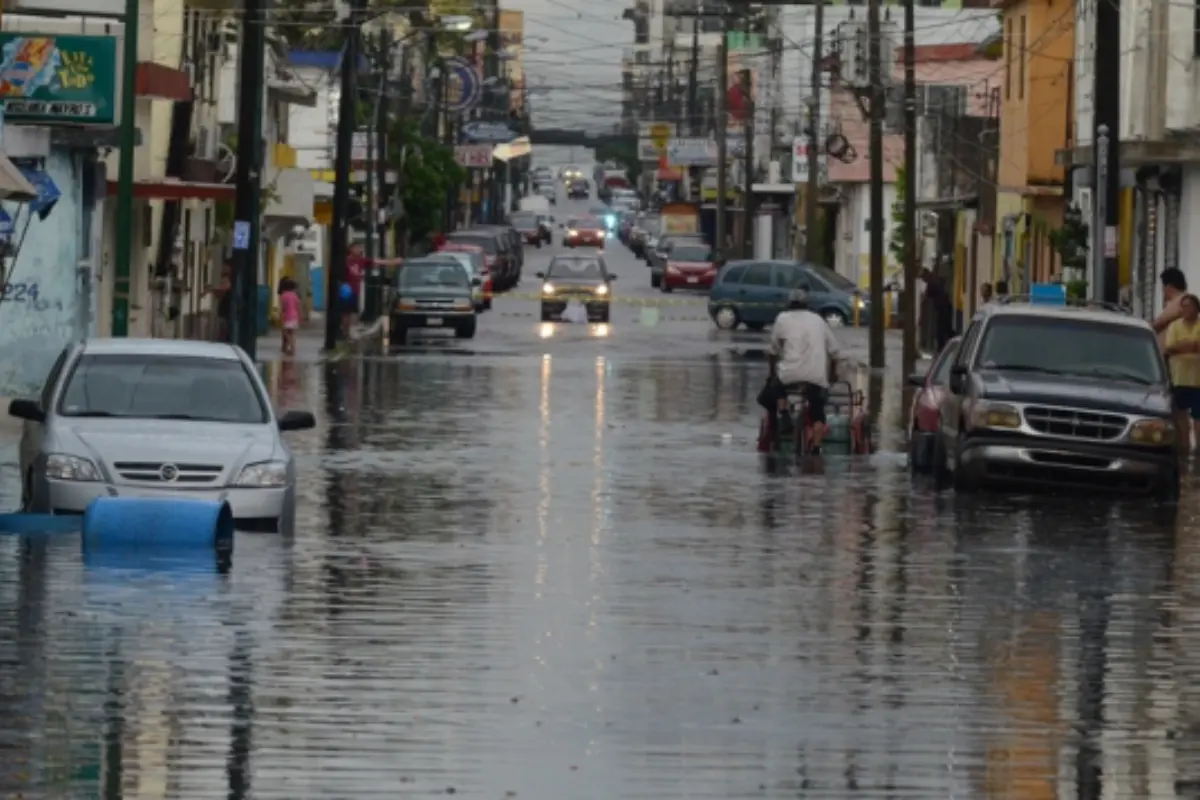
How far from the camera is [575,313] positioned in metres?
74.9

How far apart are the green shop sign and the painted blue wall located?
5.05 feet

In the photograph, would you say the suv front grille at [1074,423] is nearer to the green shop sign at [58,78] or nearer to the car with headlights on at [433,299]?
the green shop sign at [58,78]

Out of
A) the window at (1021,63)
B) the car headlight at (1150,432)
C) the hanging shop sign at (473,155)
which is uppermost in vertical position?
the window at (1021,63)

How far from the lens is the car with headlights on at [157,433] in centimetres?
1955

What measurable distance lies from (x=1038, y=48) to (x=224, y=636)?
159 ft

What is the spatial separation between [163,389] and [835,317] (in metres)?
55.6

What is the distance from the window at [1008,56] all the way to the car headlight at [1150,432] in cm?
4006

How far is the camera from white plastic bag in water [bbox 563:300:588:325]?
74.1m

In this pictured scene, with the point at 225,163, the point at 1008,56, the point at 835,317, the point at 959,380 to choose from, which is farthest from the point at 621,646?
the point at 835,317

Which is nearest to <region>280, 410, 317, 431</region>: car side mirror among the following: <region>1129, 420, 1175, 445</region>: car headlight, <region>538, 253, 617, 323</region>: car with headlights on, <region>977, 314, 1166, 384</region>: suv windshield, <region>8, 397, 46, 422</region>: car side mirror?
<region>8, 397, 46, 422</region>: car side mirror

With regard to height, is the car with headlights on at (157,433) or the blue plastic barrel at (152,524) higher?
the car with headlights on at (157,433)

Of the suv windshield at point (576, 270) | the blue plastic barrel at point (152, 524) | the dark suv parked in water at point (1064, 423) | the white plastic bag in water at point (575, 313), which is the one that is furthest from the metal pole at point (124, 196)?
the suv windshield at point (576, 270)

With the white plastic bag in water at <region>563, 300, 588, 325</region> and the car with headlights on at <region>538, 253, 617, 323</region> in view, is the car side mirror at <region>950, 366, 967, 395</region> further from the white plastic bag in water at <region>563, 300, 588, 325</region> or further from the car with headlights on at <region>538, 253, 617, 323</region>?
the car with headlights on at <region>538, 253, 617, 323</region>

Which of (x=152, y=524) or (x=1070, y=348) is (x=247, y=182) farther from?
(x=152, y=524)
